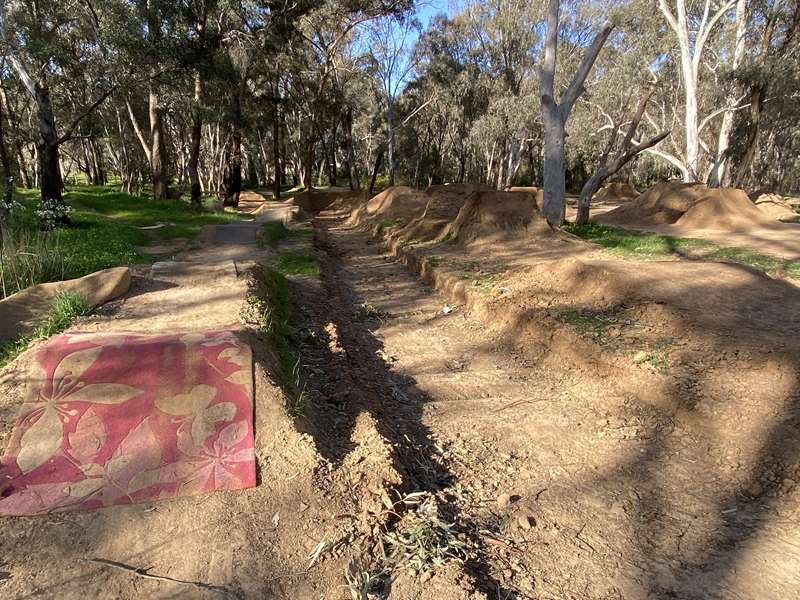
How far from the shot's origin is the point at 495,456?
151 inches

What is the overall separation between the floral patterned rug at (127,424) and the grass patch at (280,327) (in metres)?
0.42

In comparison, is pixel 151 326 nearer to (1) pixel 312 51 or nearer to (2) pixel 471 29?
(1) pixel 312 51

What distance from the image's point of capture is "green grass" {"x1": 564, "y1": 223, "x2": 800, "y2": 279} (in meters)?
8.63

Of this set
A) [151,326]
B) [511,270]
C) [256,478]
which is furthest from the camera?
[511,270]

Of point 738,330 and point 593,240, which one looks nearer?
point 738,330

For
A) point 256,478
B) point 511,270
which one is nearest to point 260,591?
point 256,478

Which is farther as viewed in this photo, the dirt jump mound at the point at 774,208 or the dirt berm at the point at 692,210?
the dirt jump mound at the point at 774,208

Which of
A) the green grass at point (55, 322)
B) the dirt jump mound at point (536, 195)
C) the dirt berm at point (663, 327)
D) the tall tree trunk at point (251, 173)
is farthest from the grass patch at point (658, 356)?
the tall tree trunk at point (251, 173)

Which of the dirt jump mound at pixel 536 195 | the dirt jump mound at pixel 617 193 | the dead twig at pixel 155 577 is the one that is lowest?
the dead twig at pixel 155 577

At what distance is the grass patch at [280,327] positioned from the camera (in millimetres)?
3872

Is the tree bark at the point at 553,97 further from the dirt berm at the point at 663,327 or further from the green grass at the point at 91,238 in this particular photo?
the green grass at the point at 91,238

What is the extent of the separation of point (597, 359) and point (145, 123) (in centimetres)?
3421

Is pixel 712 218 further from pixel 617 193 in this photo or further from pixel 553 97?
pixel 617 193

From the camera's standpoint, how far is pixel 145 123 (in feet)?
102
